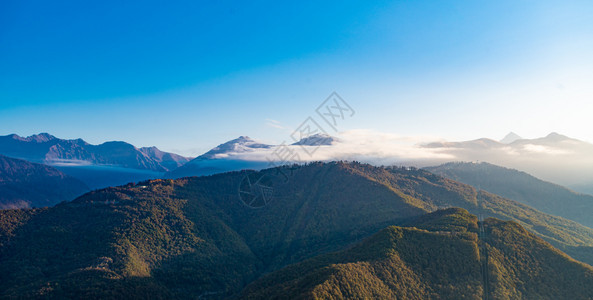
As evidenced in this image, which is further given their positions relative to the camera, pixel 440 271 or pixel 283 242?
pixel 283 242

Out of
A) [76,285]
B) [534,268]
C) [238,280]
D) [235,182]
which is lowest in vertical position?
[238,280]

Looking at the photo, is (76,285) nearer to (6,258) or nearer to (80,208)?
(6,258)

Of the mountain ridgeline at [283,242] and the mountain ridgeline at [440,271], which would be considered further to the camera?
the mountain ridgeline at [283,242]

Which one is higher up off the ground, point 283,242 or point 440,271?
point 440,271

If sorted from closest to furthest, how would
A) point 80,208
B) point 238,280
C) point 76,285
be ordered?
point 76,285, point 238,280, point 80,208

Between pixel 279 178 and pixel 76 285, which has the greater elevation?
pixel 279 178

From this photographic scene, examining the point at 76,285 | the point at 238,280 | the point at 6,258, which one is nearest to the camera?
the point at 76,285

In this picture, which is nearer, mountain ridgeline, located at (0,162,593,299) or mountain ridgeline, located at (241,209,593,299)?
mountain ridgeline, located at (241,209,593,299)

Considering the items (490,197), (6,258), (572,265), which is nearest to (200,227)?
(6,258)
